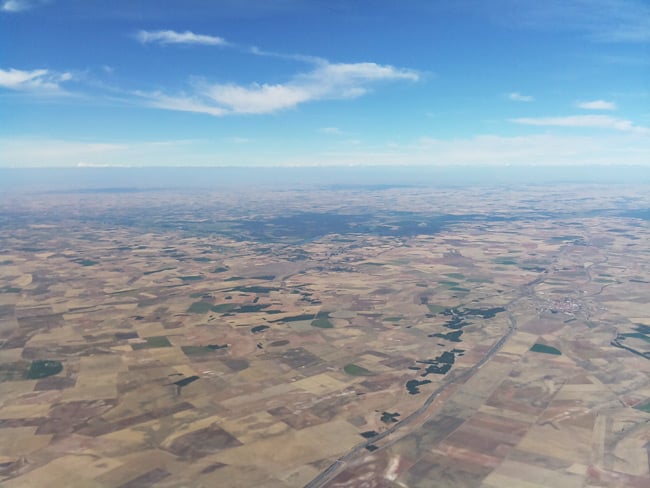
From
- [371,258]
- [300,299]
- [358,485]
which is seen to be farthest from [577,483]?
[371,258]

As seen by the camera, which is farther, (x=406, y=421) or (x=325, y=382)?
(x=325, y=382)

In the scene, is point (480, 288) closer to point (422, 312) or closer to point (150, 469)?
point (422, 312)

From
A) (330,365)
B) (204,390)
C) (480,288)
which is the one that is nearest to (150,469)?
(204,390)

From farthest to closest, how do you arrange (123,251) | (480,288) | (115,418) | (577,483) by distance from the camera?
(123,251), (480,288), (115,418), (577,483)

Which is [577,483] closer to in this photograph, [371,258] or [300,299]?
[300,299]

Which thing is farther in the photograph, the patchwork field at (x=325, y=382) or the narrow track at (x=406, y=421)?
the patchwork field at (x=325, y=382)

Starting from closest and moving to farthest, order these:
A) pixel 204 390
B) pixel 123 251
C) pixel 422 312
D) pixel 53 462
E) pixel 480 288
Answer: pixel 53 462, pixel 204 390, pixel 422 312, pixel 480 288, pixel 123 251

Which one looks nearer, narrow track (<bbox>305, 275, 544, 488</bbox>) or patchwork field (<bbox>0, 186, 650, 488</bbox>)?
narrow track (<bbox>305, 275, 544, 488</bbox>)

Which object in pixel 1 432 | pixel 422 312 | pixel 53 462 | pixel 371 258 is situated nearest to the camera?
pixel 53 462

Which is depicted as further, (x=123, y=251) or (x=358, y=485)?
(x=123, y=251)
